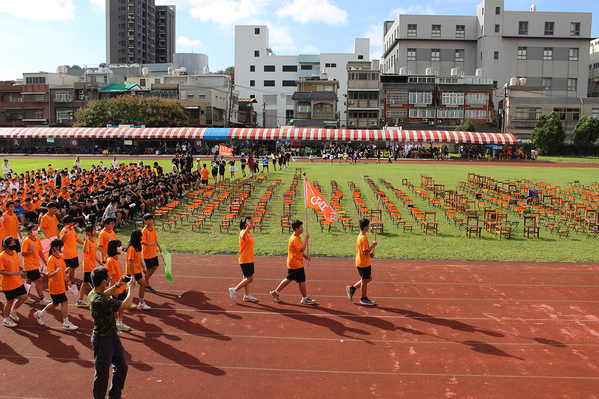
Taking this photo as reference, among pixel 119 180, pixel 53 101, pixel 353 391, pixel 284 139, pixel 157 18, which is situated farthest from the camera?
pixel 157 18

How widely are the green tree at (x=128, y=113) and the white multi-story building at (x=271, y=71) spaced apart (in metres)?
31.5

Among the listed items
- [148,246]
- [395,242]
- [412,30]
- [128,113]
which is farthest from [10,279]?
[412,30]

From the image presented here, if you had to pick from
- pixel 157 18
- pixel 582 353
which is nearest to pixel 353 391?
pixel 582 353

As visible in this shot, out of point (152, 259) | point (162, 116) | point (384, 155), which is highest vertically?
point (162, 116)

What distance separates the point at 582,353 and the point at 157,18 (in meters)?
159

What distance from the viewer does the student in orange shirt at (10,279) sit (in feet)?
26.4

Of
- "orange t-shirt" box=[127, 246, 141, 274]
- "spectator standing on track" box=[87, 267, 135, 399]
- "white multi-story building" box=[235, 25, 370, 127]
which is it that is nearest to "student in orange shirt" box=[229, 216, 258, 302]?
"orange t-shirt" box=[127, 246, 141, 274]

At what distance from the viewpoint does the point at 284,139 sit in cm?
5906

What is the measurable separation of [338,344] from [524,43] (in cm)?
9430

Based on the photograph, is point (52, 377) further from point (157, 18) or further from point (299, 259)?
point (157, 18)

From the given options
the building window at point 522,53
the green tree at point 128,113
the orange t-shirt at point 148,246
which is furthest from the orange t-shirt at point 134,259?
the building window at point 522,53

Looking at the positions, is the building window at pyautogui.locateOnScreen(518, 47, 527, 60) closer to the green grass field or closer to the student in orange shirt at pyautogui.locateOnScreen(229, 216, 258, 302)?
the green grass field

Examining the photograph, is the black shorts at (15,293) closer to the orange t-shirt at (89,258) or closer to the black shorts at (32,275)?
the black shorts at (32,275)

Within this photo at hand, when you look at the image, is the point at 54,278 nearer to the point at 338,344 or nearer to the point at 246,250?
the point at 246,250
